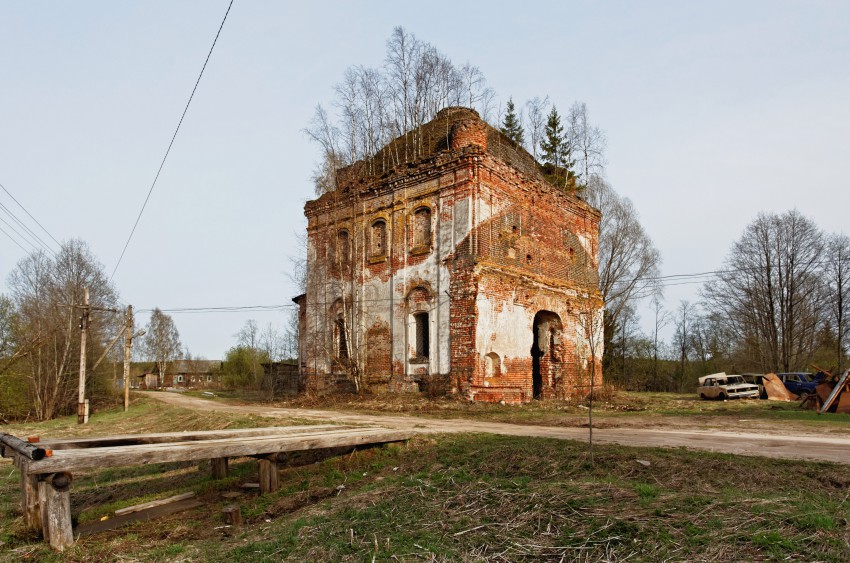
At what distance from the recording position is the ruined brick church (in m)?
18.6

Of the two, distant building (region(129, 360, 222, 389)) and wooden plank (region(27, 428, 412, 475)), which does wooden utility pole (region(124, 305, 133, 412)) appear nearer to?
wooden plank (region(27, 428, 412, 475))

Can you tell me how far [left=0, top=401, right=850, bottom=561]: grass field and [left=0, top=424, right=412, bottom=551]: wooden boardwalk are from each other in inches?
10.7

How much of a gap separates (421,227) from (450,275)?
2.51 metres

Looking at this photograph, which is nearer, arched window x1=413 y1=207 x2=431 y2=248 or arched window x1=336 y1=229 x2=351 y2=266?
arched window x1=413 y1=207 x2=431 y2=248

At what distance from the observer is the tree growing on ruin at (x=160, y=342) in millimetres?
74037

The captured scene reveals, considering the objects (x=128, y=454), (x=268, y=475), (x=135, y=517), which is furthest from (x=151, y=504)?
(x=128, y=454)

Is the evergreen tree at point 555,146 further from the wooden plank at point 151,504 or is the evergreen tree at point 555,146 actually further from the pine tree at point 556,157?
the wooden plank at point 151,504

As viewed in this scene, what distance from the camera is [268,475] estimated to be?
24.9ft

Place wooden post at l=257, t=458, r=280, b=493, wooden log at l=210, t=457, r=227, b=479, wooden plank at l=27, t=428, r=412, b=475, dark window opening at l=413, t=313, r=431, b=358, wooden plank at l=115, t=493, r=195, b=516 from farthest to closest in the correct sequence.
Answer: dark window opening at l=413, t=313, r=431, b=358, wooden log at l=210, t=457, r=227, b=479, wooden post at l=257, t=458, r=280, b=493, wooden plank at l=115, t=493, r=195, b=516, wooden plank at l=27, t=428, r=412, b=475

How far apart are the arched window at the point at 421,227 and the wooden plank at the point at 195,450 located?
1173 centimetres

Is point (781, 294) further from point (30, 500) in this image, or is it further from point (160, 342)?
point (160, 342)

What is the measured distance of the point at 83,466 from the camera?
17.8 ft

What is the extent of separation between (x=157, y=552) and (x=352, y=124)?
2195 centimetres

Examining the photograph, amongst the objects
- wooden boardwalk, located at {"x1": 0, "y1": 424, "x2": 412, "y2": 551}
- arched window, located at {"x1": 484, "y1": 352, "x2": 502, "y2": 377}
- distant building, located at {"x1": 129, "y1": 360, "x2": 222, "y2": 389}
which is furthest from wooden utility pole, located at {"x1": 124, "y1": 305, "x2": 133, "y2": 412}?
distant building, located at {"x1": 129, "y1": 360, "x2": 222, "y2": 389}
